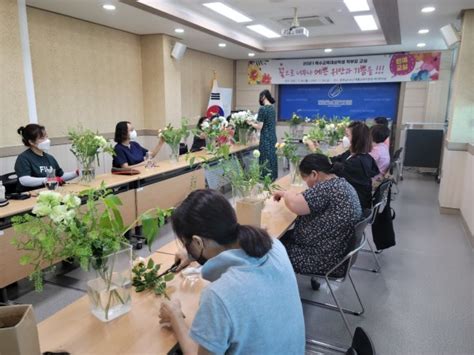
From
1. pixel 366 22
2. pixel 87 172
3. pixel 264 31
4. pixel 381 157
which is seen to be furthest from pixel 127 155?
pixel 366 22

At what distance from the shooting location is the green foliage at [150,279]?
139cm

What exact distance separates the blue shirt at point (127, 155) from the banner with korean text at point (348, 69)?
18.1ft

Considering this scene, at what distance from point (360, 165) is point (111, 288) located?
7.58ft

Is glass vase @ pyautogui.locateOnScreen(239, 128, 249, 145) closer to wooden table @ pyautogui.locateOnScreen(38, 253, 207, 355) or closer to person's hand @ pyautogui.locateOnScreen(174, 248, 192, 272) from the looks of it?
person's hand @ pyautogui.locateOnScreen(174, 248, 192, 272)

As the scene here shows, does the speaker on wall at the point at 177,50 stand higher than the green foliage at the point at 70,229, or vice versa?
the speaker on wall at the point at 177,50

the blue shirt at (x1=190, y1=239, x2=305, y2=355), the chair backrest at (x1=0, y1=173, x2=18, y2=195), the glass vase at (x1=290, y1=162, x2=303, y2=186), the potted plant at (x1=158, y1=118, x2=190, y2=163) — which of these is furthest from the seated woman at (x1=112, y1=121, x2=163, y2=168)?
the blue shirt at (x1=190, y1=239, x2=305, y2=355)

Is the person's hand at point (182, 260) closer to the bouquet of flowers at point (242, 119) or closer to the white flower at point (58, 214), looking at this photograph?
the white flower at point (58, 214)

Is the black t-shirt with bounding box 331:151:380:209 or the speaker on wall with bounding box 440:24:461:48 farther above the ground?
the speaker on wall with bounding box 440:24:461:48

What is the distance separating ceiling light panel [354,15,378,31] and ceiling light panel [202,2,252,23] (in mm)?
1680

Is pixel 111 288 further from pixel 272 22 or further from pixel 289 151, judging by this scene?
pixel 272 22

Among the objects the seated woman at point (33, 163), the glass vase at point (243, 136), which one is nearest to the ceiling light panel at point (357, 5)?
the glass vase at point (243, 136)

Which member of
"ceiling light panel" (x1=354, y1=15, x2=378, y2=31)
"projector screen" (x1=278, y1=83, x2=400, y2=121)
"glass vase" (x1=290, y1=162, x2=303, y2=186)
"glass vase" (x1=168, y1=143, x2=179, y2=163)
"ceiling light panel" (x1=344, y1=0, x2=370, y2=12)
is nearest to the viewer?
"glass vase" (x1=290, y1=162, x2=303, y2=186)

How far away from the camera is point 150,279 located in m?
1.43

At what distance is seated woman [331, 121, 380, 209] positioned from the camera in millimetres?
2951
